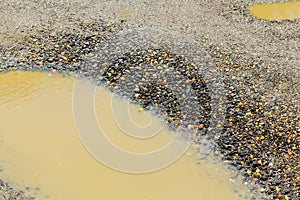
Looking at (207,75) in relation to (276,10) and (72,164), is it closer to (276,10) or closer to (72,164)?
(72,164)

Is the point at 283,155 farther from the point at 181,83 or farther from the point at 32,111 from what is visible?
the point at 32,111

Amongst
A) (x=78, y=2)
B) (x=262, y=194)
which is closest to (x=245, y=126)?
(x=262, y=194)

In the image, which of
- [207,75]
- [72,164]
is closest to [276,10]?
[207,75]

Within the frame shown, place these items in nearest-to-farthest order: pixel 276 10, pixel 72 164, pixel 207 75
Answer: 1. pixel 72 164
2. pixel 207 75
3. pixel 276 10

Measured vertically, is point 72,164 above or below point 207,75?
below

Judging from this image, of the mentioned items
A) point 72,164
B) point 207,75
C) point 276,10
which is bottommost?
point 72,164

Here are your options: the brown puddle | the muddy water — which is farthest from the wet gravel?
the brown puddle

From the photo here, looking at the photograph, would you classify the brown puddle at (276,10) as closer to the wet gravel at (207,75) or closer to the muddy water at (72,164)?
the wet gravel at (207,75)
